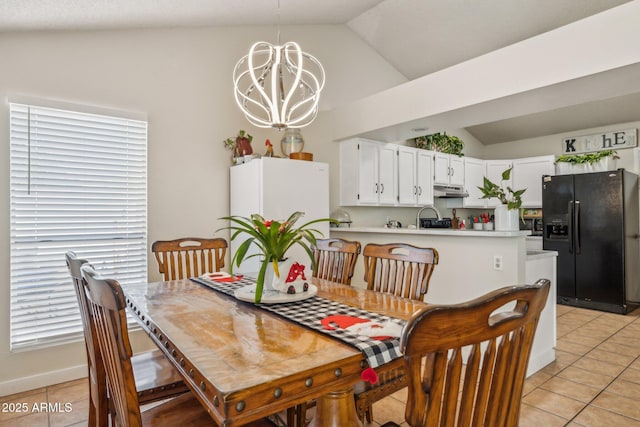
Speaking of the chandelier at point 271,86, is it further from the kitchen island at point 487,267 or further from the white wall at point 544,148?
the white wall at point 544,148

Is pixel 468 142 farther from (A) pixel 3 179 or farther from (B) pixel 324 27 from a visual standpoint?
(A) pixel 3 179

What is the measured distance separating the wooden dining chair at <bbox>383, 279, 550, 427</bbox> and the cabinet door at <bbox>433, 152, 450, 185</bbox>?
14.6 ft

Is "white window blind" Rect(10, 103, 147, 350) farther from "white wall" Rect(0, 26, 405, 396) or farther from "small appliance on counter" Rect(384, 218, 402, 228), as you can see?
"small appliance on counter" Rect(384, 218, 402, 228)

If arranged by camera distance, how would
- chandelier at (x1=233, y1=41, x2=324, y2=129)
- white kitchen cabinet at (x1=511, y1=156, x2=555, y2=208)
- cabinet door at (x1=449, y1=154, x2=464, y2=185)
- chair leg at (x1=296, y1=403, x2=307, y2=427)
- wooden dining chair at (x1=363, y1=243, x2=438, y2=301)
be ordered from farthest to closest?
white kitchen cabinet at (x1=511, y1=156, x2=555, y2=208)
cabinet door at (x1=449, y1=154, x2=464, y2=185)
chandelier at (x1=233, y1=41, x2=324, y2=129)
wooden dining chair at (x1=363, y1=243, x2=438, y2=301)
chair leg at (x1=296, y1=403, x2=307, y2=427)

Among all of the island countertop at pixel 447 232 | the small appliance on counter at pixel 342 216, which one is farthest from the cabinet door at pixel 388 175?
the island countertop at pixel 447 232

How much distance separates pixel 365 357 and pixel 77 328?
102 inches

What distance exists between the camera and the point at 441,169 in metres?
5.13

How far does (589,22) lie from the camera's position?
7.06 ft

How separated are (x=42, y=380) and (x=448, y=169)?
5.04 metres

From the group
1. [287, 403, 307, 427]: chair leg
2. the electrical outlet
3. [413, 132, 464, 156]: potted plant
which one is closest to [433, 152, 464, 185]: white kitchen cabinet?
[413, 132, 464, 156]: potted plant

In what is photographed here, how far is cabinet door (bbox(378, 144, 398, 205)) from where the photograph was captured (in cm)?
427

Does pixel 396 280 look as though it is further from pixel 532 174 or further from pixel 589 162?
pixel 532 174

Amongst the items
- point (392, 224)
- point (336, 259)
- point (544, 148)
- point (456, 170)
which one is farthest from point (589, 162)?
point (336, 259)

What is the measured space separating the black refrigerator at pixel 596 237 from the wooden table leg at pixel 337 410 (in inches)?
187
